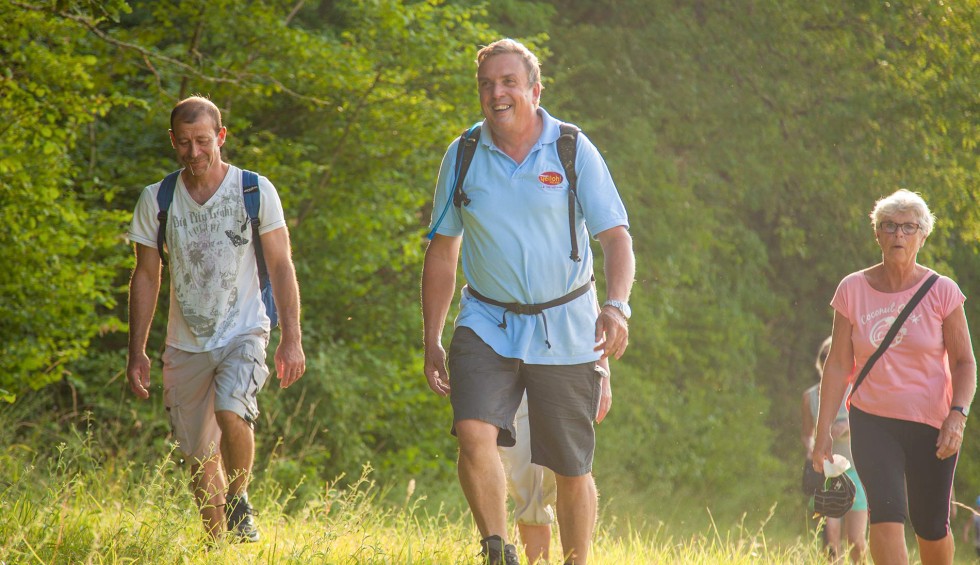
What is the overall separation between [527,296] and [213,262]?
143cm

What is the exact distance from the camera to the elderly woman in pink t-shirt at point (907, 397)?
17.9ft

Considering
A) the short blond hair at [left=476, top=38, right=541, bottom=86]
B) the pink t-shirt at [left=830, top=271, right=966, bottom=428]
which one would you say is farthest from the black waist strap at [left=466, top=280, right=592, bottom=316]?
the pink t-shirt at [left=830, top=271, right=966, bottom=428]

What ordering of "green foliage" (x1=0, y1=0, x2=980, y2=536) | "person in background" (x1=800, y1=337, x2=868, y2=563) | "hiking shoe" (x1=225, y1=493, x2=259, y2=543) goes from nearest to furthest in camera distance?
"hiking shoe" (x1=225, y1=493, x2=259, y2=543)
"person in background" (x1=800, y1=337, x2=868, y2=563)
"green foliage" (x1=0, y1=0, x2=980, y2=536)

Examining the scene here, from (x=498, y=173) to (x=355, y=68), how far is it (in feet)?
25.1

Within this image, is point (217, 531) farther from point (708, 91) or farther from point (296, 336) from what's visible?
point (708, 91)

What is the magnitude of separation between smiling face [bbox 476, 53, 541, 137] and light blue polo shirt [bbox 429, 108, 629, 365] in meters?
0.10

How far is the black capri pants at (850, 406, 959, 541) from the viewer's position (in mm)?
5473

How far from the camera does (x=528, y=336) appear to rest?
4.62 meters


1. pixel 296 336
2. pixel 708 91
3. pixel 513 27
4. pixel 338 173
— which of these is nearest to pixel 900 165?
pixel 708 91

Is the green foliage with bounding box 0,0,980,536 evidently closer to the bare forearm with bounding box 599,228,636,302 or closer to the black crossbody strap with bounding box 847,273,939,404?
the bare forearm with bounding box 599,228,636,302

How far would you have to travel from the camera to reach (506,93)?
4688 millimetres

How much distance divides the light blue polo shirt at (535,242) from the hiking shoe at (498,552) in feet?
2.26

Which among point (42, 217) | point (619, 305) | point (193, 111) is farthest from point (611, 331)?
point (42, 217)

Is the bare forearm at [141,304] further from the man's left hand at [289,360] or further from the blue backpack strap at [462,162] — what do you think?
the blue backpack strap at [462,162]
